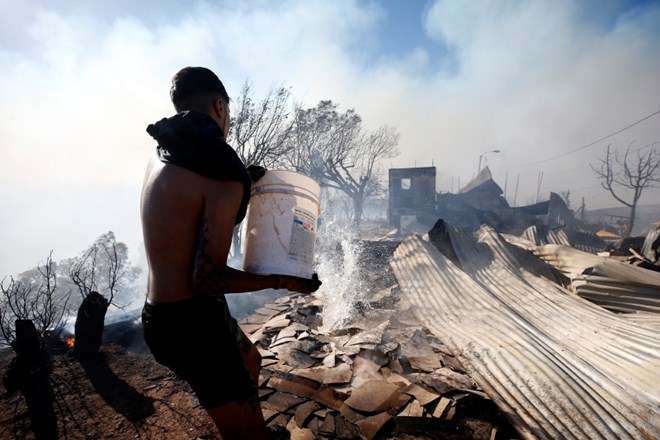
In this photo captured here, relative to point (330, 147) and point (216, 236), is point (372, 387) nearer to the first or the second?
point (216, 236)

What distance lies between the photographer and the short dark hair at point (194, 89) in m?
1.53

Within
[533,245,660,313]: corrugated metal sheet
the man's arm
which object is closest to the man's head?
the man's arm

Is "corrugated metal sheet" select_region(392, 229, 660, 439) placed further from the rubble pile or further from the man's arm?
the man's arm

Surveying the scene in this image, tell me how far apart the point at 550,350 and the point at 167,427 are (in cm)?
366

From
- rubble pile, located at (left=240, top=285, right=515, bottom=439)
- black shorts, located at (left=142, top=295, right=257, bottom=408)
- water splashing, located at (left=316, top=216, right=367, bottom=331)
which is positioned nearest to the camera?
black shorts, located at (left=142, top=295, right=257, bottom=408)

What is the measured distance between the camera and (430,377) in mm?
2799

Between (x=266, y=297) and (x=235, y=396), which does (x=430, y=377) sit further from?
(x=266, y=297)

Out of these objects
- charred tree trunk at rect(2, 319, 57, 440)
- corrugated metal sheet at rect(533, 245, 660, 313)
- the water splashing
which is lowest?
charred tree trunk at rect(2, 319, 57, 440)

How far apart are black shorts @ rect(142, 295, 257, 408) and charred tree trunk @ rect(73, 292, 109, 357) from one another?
161 inches

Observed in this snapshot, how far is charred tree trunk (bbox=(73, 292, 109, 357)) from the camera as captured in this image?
14.2 ft

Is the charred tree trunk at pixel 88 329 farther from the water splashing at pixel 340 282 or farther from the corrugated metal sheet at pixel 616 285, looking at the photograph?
the corrugated metal sheet at pixel 616 285

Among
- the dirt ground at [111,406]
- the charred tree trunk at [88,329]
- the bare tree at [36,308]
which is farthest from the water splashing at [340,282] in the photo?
the bare tree at [36,308]

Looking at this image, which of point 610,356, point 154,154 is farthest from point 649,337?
point 154,154

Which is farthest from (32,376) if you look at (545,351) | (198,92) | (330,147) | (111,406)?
(330,147)
